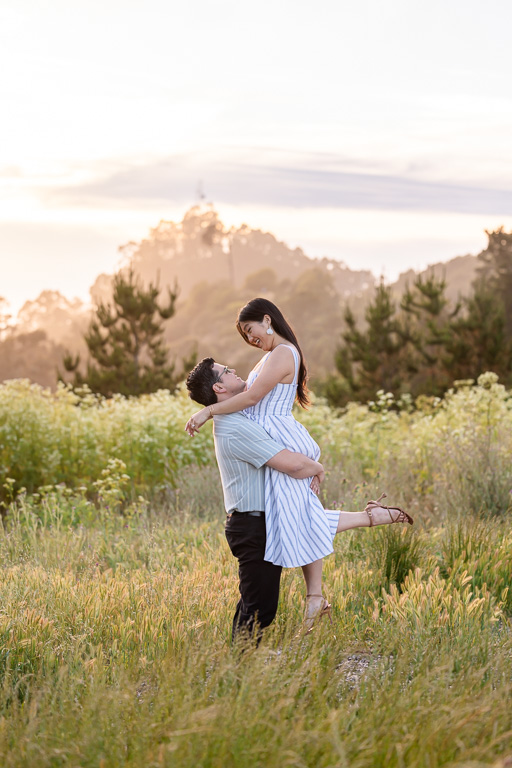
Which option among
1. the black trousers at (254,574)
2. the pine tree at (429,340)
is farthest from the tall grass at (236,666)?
the pine tree at (429,340)

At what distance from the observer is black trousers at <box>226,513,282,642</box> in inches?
142

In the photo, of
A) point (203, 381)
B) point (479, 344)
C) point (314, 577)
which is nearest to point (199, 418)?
point (203, 381)

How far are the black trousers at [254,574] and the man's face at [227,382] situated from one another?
596 millimetres

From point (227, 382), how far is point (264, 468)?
451mm

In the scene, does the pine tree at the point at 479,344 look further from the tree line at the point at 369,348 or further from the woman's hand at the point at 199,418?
the woman's hand at the point at 199,418

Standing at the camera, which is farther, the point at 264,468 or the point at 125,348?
the point at 125,348

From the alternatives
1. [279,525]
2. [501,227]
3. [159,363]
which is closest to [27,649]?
[279,525]

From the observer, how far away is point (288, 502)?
3.69 meters

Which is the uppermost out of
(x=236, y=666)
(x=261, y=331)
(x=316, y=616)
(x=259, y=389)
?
(x=261, y=331)

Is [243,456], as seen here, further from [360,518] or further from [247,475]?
[360,518]

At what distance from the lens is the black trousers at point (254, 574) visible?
3.60 meters

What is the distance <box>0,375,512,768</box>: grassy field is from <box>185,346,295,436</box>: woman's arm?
0.94 m

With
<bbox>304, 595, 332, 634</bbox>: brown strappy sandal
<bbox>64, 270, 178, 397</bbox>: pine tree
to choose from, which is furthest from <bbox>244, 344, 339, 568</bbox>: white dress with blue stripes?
<bbox>64, 270, 178, 397</bbox>: pine tree

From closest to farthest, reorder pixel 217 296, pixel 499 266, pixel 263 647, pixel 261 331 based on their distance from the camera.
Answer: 1. pixel 263 647
2. pixel 261 331
3. pixel 499 266
4. pixel 217 296
